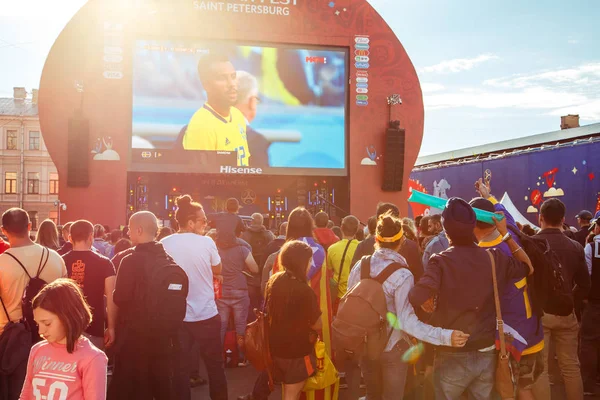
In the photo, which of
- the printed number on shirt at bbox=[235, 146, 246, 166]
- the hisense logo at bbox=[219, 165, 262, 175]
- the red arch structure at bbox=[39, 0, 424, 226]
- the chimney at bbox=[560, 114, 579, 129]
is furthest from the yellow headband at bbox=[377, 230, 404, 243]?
the chimney at bbox=[560, 114, 579, 129]

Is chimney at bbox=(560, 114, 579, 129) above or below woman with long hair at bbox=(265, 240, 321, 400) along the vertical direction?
above

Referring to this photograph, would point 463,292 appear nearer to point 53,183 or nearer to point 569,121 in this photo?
point 569,121

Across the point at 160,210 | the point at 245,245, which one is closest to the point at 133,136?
the point at 160,210

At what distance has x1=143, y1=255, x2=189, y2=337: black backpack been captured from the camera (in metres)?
4.24

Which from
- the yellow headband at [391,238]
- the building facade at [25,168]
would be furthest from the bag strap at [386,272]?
the building facade at [25,168]

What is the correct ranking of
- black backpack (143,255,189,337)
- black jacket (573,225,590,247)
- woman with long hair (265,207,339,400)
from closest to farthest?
black backpack (143,255,189,337) < woman with long hair (265,207,339,400) < black jacket (573,225,590,247)

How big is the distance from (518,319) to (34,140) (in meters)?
47.4

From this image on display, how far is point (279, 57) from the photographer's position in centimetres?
1833

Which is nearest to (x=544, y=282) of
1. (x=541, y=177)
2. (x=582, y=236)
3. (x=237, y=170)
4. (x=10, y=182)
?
(x=582, y=236)

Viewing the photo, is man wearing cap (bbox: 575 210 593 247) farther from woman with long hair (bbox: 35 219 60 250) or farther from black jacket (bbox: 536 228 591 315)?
woman with long hair (bbox: 35 219 60 250)

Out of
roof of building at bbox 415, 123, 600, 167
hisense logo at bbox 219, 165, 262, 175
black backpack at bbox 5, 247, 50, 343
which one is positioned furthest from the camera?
hisense logo at bbox 219, 165, 262, 175

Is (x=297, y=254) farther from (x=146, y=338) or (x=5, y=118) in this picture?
(x=5, y=118)

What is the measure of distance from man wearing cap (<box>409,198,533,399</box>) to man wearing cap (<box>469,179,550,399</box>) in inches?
7.9

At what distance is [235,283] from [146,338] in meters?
2.85
